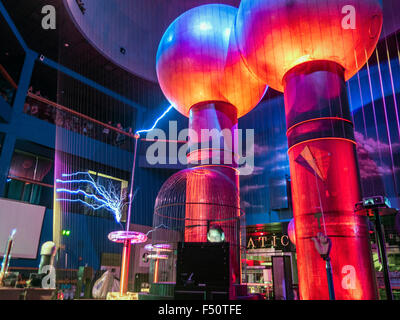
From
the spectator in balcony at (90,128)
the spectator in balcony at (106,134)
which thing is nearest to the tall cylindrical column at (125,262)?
the spectator in balcony at (90,128)

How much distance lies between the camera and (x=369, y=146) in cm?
1093

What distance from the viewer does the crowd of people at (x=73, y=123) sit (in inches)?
467

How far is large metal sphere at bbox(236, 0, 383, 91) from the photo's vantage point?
13.8 feet

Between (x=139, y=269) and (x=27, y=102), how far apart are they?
8.40 meters

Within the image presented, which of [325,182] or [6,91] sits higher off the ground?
[6,91]

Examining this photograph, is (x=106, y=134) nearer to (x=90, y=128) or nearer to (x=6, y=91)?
(x=90, y=128)

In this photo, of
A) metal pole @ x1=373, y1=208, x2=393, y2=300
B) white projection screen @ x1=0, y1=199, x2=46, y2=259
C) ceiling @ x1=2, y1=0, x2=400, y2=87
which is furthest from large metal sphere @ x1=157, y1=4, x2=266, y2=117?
ceiling @ x1=2, y1=0, x2=400, y2=87

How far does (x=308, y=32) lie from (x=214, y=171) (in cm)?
270

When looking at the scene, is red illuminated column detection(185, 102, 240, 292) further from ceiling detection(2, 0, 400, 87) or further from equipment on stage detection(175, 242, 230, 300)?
ceiling detection(2, 0, 400, 87)

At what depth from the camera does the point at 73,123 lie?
42.6 ft

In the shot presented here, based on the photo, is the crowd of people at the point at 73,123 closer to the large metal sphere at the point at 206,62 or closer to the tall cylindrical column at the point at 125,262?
the large metal sphere at the point at 206,62

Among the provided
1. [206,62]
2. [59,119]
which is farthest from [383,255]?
[59,119]
